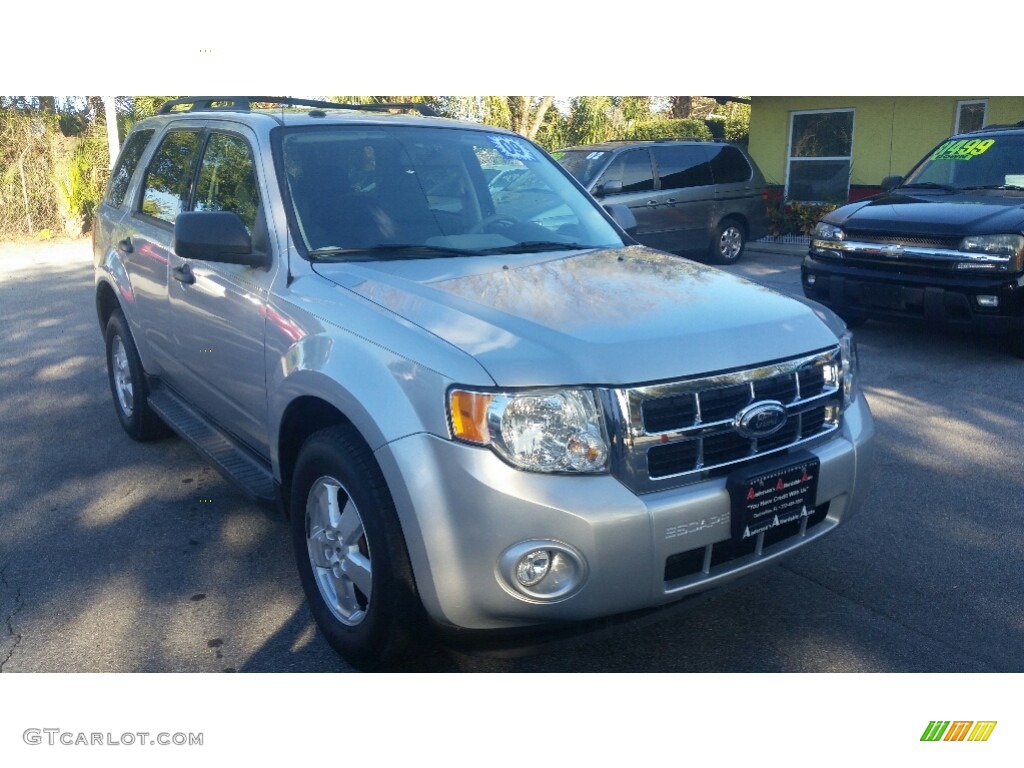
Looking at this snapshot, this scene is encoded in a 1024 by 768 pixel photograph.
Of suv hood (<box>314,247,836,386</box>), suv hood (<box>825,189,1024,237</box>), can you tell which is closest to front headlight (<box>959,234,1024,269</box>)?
suv hood (<box>825,189,1024,237</box>)

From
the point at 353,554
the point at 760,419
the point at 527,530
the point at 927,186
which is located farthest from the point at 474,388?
the point at 927,186

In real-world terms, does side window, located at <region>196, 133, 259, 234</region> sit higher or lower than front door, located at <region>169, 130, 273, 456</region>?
higher

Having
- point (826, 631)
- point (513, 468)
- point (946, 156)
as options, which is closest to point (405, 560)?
point (513, 468)

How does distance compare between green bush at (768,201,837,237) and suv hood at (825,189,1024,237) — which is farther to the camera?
green bush at (768,201,837,237)

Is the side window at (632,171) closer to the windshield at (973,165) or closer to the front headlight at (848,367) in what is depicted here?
the windshield at (973,165)

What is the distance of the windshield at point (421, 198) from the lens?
378 centimetres

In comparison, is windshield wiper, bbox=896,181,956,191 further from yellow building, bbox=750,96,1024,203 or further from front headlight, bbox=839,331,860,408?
front headlight, bbox=839,331,860,408

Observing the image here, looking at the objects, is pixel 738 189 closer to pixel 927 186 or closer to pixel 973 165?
pixel 927 186

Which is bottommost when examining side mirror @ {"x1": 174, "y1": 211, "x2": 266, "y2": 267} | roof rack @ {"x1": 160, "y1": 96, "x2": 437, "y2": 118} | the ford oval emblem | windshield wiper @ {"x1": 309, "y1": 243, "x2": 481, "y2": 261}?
the ford oval emblem

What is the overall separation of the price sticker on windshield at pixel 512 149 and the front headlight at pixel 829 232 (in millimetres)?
4357

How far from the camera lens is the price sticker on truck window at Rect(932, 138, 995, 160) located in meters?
8.54

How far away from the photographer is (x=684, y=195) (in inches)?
492

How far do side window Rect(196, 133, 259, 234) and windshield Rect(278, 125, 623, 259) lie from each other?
22 centimetres

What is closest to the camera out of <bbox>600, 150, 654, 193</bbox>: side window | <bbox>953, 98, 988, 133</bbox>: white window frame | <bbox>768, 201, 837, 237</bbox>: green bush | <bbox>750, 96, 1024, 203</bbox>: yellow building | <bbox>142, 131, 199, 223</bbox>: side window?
<bbox>142, 131, 199, 223</bbox>: side window
